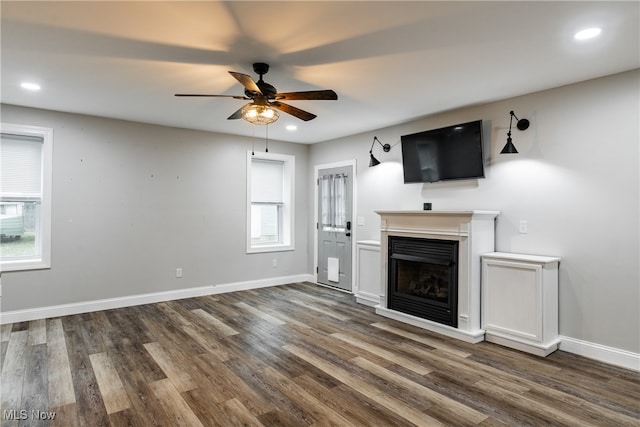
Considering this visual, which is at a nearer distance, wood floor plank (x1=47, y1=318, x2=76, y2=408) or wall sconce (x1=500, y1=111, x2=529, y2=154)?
wood floor plank (x1=47, y1=318, x2=76, y2=408)

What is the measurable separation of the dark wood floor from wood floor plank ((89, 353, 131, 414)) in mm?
13

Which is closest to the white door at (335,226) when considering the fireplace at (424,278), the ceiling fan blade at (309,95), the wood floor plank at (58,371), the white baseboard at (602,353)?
the fireplace at (424,278)

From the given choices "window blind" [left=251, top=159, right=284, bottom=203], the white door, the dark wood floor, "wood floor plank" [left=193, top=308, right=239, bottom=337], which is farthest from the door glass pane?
the dark wood floor

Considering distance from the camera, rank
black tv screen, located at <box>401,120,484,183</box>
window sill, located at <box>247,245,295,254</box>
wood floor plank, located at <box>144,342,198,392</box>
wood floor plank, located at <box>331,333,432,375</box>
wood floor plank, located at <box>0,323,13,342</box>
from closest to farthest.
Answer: wood floor plank, located at <box>144,342,198,392</box>
wood floor plank, located at <box>331,333,432,375</box>
wood floor plank, located at <box>0,323,13,342</box>
black tv screen, located at <box>401,120,484,183</box>
window sill, located at <box>247,245,295,254</box>

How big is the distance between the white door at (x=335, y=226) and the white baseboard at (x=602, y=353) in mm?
3103

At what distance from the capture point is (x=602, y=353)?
129 inches

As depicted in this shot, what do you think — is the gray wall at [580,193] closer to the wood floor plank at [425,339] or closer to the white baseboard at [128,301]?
the wood floor plank at [425,339]

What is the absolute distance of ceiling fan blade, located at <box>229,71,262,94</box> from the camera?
2615mm

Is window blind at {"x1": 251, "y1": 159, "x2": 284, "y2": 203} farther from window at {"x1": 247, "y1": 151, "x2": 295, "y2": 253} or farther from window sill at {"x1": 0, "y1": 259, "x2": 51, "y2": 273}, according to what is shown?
window sill at {"x1": 0, "y1": 259, "x2": 51, "y2": 273}

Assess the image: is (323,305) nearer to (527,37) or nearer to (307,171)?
(307,171)

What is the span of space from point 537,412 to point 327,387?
144cm

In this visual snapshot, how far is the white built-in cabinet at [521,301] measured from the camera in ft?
11.1

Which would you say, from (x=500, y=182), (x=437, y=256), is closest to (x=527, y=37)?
(x=500, y=182)

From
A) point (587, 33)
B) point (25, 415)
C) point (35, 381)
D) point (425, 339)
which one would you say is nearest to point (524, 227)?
point (425, 339)
